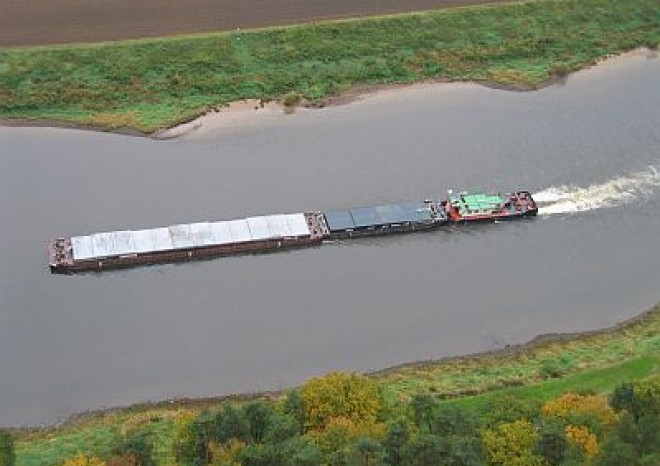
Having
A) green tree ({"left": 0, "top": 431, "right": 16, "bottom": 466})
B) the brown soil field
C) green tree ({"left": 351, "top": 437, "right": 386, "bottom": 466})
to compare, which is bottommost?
green tree ({"left": 351, "top": 437, "right": 386, "bottom": 466})

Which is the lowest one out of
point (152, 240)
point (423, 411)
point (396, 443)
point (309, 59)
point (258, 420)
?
point (396, 443)

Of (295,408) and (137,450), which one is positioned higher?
(295,408)

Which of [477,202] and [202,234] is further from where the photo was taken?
[477,202]

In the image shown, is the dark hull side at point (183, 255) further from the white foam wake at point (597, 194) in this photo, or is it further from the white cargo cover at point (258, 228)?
the white foam wake at point (597, 194)

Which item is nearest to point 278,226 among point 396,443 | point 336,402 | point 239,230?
point 239,230

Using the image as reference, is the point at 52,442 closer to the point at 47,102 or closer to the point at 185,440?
the point at 185,440

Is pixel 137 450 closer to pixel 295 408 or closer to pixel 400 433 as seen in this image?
pixel 295 408

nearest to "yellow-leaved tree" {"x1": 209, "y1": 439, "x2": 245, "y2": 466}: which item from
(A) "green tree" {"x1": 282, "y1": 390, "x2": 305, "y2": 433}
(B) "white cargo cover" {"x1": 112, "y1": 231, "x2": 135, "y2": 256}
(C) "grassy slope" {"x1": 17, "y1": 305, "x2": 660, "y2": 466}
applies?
(A) "green tree" {"x1": 282, "y1": 390, "x2": 305, "y2": 433}

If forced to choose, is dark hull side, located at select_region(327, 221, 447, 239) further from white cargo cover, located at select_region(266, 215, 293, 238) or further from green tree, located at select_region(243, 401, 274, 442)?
green tree, located at select_region(243, 401, 274, 442)
